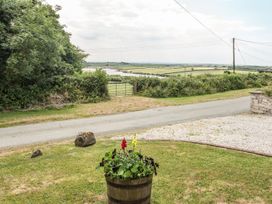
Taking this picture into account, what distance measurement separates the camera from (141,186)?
4.57 metres

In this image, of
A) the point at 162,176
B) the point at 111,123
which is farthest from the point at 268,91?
the point at 162,176

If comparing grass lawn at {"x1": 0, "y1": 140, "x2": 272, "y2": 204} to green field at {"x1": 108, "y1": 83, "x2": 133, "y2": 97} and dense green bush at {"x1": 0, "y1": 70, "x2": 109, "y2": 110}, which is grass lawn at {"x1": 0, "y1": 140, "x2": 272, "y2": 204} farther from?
green field at {"x1": 108, "y1": 83, "x2": 133, "y2": 97}

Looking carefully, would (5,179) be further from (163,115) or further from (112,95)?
(112,95)

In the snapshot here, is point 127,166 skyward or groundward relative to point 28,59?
groundward

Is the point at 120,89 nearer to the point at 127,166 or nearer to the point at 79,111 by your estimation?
the point at 79,111

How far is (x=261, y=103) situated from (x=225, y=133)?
5.24 metres

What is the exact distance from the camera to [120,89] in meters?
22.3

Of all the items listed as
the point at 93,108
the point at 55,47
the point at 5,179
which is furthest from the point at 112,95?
the point at 5,179

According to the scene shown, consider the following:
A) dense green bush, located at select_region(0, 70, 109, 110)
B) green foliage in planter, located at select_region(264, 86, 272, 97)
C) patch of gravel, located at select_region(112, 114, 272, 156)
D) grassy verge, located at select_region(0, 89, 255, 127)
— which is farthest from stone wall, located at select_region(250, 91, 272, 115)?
dense green bush, located at select_region(0, 70, 109, 110)

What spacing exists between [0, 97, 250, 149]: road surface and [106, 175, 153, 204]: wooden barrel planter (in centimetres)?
605

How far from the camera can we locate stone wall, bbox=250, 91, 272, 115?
14538 millimetres

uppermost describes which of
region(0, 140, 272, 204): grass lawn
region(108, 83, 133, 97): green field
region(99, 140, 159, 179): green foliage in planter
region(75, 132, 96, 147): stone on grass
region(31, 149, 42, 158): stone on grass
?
region(108, 83, 133, 97): green field

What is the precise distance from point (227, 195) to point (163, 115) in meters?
9.30

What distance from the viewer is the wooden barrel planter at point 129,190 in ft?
14.7
